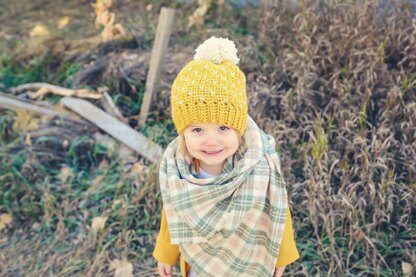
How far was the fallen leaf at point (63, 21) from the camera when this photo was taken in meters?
5.45

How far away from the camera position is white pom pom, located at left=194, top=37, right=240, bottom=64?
203 cm

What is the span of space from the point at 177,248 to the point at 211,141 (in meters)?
0.55

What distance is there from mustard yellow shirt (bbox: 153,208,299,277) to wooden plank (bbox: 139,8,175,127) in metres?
1.83

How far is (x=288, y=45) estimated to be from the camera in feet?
13.5

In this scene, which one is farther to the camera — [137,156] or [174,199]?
[137,156]

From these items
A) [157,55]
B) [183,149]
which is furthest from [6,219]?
[183,149]

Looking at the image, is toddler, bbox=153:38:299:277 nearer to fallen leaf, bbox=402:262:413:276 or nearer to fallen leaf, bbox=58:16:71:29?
fallen leaf, bbox=402:262:413:276

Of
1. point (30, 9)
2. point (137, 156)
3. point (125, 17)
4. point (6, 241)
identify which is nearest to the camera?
point (6, 241)

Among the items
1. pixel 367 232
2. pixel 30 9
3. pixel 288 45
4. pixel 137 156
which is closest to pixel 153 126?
pixel 137 156

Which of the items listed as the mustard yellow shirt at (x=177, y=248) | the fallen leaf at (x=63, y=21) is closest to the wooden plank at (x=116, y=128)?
the mustard yellow shirt at (x=177, y=248)

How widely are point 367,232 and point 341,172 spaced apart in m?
0.38

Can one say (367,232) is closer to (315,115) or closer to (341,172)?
(341,172)

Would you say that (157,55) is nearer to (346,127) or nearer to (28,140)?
(28,140)

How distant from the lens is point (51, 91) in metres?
4.41
